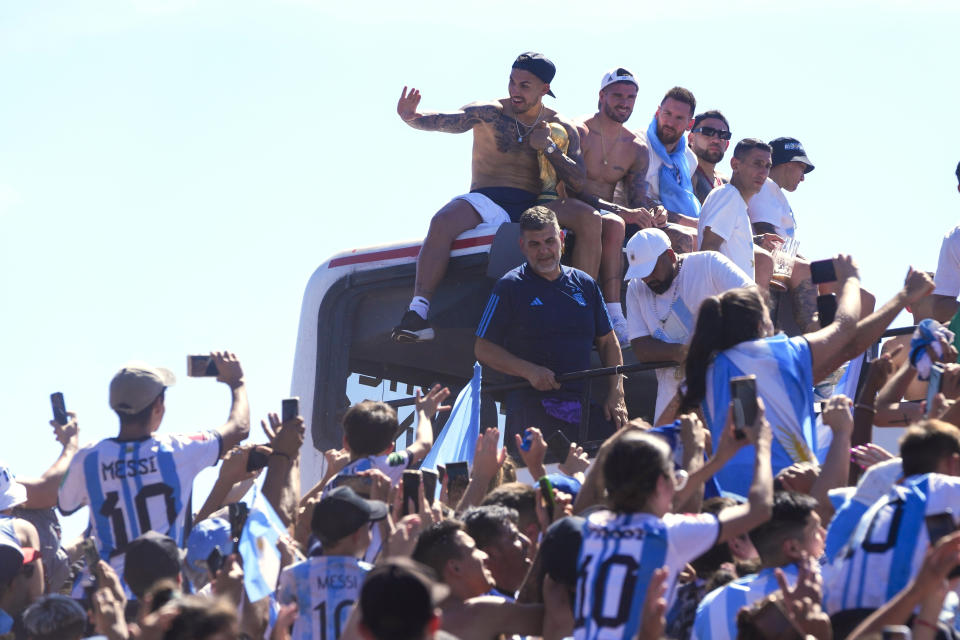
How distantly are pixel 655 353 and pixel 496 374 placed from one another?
2.01 m

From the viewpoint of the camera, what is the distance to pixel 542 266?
7938 mm

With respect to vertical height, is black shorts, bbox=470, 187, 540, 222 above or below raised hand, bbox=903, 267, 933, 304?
above

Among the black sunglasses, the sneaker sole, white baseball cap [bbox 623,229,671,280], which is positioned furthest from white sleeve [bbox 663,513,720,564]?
the black sunglasses

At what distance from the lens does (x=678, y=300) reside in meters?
7.44

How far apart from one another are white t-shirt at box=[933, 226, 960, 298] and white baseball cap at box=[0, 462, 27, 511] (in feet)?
15.8

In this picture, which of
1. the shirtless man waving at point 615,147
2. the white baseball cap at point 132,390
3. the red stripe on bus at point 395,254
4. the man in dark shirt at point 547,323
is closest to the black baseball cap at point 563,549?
the white baseball cap at point 132,390

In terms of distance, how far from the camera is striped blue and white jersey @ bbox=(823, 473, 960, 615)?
167 inches

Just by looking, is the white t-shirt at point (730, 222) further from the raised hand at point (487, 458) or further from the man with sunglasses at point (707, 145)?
the raised hand at point (487, 458)

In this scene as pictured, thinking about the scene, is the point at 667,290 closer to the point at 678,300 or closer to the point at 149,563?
the point at 678,300

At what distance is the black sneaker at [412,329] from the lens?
343 inches

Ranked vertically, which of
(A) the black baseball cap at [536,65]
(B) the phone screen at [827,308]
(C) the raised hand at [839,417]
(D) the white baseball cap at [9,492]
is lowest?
(D) the white baseball cap at [9,492]

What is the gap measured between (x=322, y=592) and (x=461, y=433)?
2809 mm

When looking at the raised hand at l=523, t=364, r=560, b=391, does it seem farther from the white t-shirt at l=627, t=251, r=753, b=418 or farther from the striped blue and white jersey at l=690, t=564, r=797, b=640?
the striped blue and white jersey at l=690, t=564, r=797, b=640

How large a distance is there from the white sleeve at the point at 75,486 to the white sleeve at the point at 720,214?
384 centimetres
